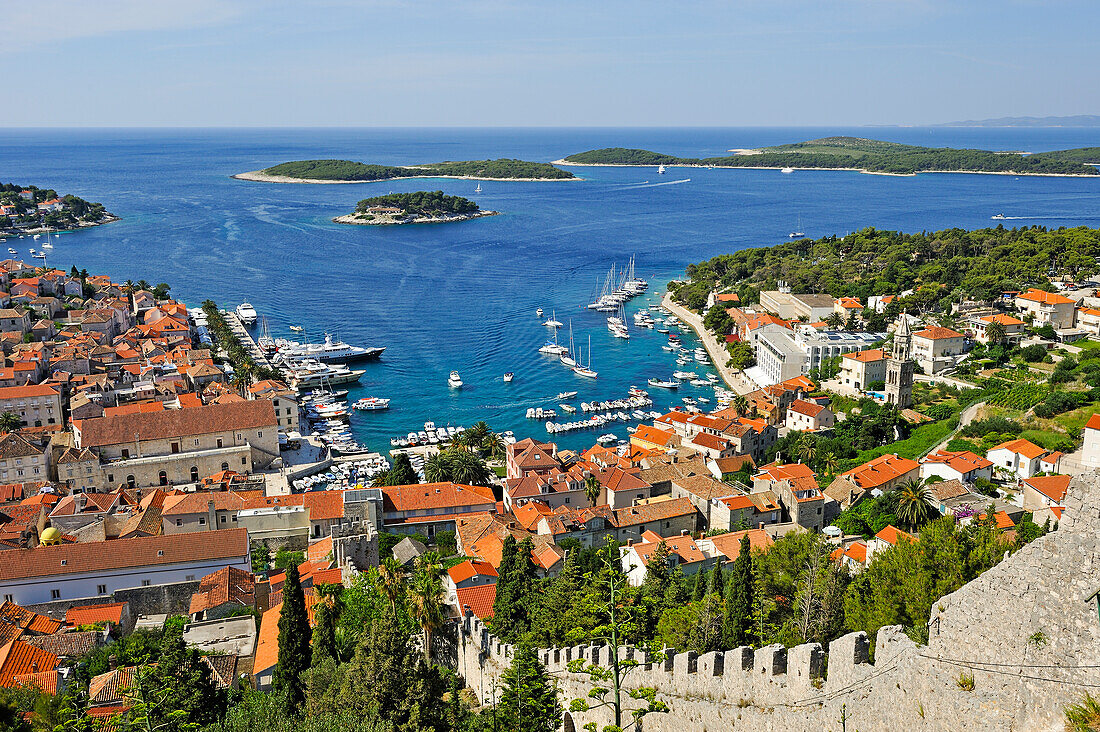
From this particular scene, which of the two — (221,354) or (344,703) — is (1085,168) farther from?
(344,703)

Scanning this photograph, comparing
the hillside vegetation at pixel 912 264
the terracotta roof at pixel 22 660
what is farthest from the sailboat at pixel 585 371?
the terracotta roof at pixel 22 660

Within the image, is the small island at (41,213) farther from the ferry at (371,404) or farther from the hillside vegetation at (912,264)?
the hillside vegetation at (912,264)

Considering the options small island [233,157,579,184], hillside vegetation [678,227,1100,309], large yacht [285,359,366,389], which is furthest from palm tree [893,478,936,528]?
small island [233,157,579,184]

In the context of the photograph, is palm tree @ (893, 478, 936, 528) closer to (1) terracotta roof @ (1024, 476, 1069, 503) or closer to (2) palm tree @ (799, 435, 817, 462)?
(1) terracotta roof @ (1024, 476, 1069, 503)

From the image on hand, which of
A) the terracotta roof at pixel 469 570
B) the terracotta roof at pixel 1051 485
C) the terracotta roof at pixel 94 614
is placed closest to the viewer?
the terracotta roof at pixel 94 614

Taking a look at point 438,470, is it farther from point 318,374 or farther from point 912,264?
point 912,264
